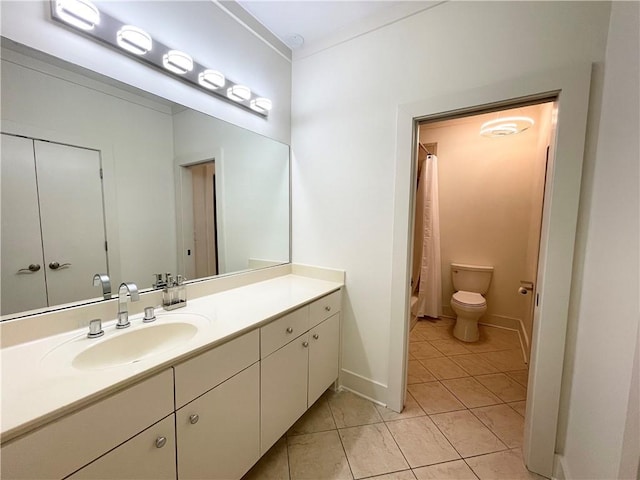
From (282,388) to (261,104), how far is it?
184cm

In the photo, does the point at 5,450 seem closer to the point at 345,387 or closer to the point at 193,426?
the point at 193,426

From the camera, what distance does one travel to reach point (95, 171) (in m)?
1.18

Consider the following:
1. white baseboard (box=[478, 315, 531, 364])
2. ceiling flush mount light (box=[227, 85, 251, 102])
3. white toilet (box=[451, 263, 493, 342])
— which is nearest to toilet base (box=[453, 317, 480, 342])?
white toilet (box=[451, 263, 493, 342])

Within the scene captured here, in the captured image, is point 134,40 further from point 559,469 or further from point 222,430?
point 559,469

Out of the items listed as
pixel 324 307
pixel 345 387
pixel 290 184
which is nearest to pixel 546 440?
pixel 345 387

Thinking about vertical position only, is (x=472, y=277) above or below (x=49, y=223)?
below

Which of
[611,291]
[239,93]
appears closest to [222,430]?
[611,291]

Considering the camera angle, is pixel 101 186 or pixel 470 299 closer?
pixel 101 186

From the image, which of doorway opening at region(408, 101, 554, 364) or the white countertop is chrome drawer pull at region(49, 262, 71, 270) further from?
doorway opening at region(408, 101, 554, 364)

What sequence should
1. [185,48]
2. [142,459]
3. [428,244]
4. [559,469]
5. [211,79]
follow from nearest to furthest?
[142,459], [559,469], [185,48], [211,79], [428,244]

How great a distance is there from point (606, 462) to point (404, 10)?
2337 millimetres

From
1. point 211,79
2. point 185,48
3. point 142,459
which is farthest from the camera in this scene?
point 211,79

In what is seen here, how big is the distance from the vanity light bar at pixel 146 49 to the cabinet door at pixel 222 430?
1553 millimetres

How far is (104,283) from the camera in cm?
112
